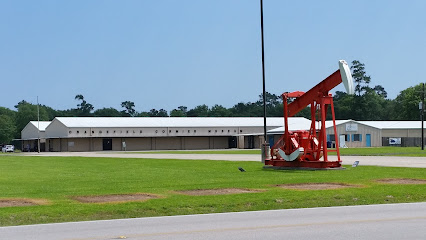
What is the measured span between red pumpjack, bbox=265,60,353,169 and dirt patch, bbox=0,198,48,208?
14.8 meters

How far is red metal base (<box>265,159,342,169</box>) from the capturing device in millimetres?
29259

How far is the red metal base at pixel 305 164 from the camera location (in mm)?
29259

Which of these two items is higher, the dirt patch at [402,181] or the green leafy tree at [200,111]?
the green leafy tree at [200,111]

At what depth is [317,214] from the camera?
14320 millimetres

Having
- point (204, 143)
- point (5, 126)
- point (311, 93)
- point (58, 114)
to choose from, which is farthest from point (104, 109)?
point (311, 93)

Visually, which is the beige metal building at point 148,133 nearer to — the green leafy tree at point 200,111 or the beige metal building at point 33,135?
the beige metal building at point 33,135

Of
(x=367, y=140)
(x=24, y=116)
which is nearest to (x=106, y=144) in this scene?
(x=367, y=140)

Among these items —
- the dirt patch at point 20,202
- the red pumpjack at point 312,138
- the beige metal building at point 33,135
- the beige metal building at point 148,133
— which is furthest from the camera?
the beige metal building at point 33,135

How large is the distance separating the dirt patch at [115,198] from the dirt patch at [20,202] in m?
1.10

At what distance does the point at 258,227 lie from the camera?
40.7 feet

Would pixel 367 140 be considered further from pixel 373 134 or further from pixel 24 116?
pixel 24 116

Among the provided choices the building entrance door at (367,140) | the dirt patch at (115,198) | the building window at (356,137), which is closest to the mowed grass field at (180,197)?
the dirt patch at (115,198)

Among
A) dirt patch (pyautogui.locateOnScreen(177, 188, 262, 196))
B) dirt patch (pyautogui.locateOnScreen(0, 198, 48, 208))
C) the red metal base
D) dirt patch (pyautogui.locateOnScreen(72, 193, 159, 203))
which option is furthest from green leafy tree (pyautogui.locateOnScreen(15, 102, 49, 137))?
dirt patch (pyautogui.locateOnScreen(0, 198, 48, 208))

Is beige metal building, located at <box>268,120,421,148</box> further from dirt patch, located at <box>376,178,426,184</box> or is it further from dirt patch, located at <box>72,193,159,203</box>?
dirt patch, located at <box>72,193,159,203</box>
